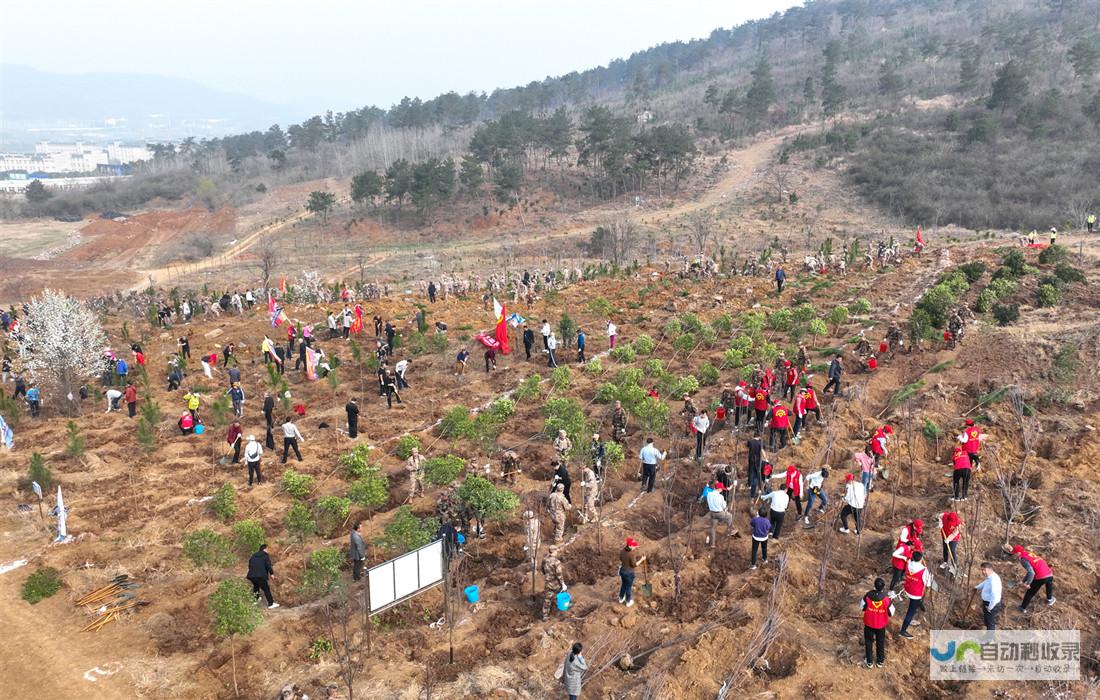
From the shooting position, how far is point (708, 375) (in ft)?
56.9

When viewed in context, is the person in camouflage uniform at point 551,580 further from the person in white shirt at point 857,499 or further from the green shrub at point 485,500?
the person in white shirt at point 857,499

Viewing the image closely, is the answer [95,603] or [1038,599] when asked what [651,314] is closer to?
[1038,599]

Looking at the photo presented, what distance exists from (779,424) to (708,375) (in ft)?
14.1

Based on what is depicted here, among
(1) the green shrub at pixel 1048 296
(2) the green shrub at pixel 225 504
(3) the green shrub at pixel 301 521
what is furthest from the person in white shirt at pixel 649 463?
(1) the green shrub at pixel 1048 296

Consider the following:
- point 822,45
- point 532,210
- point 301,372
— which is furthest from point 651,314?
point 822,45

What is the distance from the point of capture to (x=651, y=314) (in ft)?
81.4

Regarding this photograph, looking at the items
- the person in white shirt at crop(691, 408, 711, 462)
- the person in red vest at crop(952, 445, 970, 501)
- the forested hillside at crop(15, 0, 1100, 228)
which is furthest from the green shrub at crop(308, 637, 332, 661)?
the forested hillside at crop(15, 0, 1100, 228)

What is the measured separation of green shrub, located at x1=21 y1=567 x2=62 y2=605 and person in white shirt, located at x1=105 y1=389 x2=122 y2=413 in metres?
8.38

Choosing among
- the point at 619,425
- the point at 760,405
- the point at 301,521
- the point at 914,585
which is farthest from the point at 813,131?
the point at 301,521

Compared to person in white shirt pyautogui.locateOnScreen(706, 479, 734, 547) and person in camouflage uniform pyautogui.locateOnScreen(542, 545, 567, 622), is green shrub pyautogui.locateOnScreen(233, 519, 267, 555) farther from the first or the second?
person in white shirt pyautogui.locateOnScreen(706, 479, 734, 547)

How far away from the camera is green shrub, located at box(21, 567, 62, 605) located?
10.5m

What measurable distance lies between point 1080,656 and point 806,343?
12.6 meters

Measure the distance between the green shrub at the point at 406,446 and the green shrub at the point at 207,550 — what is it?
4.50 meters

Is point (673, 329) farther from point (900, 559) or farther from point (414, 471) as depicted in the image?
point (900, 559)
